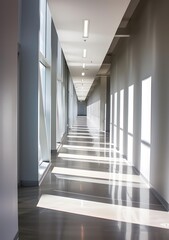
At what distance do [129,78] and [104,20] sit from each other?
305 cm

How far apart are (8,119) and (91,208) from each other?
261 cm

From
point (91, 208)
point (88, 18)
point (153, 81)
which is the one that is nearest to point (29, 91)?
point (88, 18)

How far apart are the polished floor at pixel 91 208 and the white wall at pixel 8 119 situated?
0.82 metres

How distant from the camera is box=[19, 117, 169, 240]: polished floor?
14.4 feet

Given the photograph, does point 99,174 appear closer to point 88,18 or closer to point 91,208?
point 91,208

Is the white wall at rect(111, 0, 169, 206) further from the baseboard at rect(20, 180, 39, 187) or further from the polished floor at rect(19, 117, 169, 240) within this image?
the baseboard at rect(20, 180, 39, 187)

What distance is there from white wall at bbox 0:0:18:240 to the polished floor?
82 centimetres

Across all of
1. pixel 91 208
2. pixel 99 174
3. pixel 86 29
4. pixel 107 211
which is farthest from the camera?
pixel 86 29

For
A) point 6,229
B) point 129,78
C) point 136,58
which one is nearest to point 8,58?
point 6,229

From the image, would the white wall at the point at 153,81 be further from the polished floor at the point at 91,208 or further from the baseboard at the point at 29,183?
the baseboard at the point at 29,183

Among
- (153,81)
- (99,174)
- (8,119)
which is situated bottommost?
(99,174)

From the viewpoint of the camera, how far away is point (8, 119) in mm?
3473

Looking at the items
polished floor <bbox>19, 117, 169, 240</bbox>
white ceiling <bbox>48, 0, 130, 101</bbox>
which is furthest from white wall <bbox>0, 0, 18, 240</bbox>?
white ceiling <bbox>48, 0, 130, 101</bbox>

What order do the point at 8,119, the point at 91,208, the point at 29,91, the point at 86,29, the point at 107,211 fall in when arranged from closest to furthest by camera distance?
the point at 8,119, the point at 107,211, the point at 91,208, the point at 29,91, the point at 86,29
